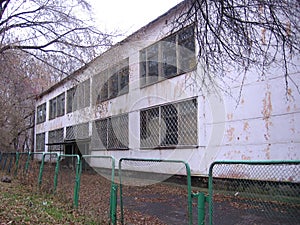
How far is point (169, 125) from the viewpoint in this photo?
11.3 m

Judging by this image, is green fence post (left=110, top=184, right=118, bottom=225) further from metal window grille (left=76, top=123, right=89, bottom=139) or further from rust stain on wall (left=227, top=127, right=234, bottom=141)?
metal window grille (left=76, top=123, right=89, bottom=139)

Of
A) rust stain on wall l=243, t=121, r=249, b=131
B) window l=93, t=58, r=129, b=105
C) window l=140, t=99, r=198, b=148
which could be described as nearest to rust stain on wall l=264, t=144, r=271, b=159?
rust stain on wall l=243, t=121, r=249, b=131

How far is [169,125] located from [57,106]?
15934 mm

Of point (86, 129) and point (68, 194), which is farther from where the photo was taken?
point (86, 129)

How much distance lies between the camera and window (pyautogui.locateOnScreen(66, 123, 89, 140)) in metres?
18.0

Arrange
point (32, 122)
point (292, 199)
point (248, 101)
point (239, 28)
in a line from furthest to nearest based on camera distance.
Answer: point (32, 122) → point (248, 101) → point (239, 28) → point (292, 199)

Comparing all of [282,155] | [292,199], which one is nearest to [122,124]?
[282,155]

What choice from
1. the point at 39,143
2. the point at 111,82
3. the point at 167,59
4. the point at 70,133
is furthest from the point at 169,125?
the point at 39,143

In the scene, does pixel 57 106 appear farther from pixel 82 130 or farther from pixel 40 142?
pixel 82 130

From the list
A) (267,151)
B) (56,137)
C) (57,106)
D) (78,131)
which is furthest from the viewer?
(57,106)

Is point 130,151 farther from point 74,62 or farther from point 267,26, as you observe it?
point 267,26

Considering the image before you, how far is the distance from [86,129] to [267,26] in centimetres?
1530

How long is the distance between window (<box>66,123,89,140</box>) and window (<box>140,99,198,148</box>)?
616 cm

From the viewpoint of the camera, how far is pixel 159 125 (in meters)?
11.8
